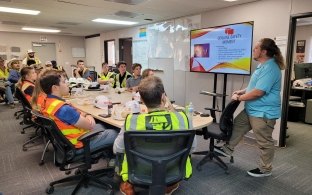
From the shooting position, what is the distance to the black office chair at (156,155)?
4.58 feet

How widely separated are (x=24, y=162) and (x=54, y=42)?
307 inches

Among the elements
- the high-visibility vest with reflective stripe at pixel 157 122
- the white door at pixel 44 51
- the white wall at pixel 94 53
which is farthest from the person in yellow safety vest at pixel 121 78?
the white door at pixel 44 51

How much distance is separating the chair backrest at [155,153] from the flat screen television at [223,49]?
259cm

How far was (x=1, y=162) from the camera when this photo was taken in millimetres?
3000

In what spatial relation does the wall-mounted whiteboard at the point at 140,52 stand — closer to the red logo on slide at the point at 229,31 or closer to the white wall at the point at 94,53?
the white wall at the point at 94,53

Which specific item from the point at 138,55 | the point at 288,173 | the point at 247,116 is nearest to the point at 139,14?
the point at 138,55

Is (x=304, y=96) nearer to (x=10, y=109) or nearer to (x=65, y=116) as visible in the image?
(x=65, y=116)

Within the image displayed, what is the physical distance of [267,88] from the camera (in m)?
2.33

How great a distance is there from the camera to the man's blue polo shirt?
7.66ft

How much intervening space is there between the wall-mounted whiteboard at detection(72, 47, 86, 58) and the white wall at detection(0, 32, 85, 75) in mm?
124

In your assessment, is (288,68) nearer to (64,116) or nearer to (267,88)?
(267,88)

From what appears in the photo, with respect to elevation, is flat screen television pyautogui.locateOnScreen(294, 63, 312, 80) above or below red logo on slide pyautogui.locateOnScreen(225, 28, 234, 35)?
below

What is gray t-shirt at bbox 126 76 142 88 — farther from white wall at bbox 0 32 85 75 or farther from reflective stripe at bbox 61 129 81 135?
white wall at bbox 0 32 85 75

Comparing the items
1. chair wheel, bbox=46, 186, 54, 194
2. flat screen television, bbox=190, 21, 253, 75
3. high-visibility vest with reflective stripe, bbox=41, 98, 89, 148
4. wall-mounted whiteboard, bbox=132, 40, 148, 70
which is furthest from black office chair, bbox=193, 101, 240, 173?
wall-mounted whiteboard, bbox=132, 40, 148, 70
